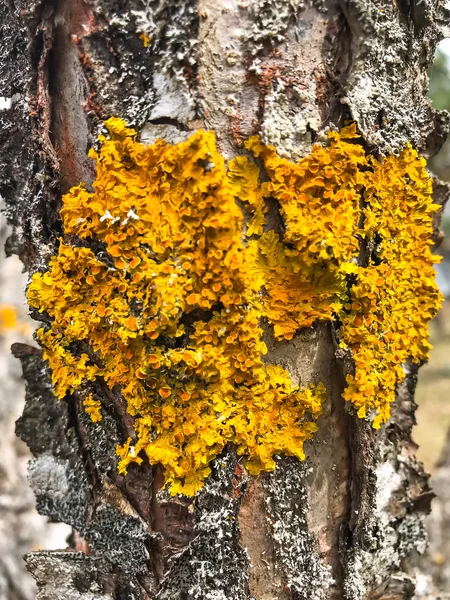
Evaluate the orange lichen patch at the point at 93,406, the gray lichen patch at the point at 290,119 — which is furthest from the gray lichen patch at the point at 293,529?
the gray lichen patch at the point at 290,119

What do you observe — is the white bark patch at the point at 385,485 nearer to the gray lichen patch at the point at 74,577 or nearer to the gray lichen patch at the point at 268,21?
the gray lichen patch at the point at 74,577

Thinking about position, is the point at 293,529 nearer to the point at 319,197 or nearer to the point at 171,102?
the point at 319,197

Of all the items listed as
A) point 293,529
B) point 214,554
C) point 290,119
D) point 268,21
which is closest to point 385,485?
point 293,529

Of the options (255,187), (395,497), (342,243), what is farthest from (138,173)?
(395,497)

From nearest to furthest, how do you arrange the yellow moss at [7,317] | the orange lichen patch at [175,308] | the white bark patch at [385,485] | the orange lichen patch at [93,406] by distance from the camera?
the orange lichen patch at [175,308] → the orange lichen patch at [93,406] → the white bark patch at [385,485] → the yellow moss at [7,317]

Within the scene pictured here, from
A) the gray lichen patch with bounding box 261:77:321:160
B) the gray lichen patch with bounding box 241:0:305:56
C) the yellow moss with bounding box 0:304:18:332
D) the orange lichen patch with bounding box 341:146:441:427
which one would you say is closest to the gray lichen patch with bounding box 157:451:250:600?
the orange lichen patch with bounding box 341:146:441:427

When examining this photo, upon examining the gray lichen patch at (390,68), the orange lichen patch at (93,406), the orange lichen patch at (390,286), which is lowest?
the orange lichen patch at (93,406)

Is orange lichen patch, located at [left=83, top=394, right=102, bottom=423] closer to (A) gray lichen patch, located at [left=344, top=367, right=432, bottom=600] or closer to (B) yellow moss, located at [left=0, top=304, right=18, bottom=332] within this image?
(A) gray lichen patch, located at [left=344, top=367, right=432, bottom=600]
